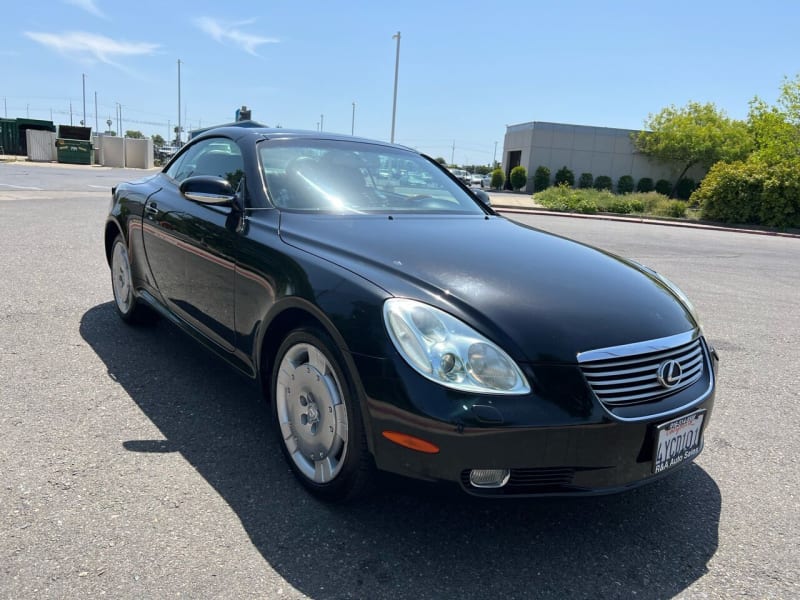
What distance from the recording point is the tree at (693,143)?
132 ft

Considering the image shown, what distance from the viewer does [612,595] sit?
2123mm

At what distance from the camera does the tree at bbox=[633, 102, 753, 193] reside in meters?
40.4

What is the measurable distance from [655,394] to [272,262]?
5.40ft

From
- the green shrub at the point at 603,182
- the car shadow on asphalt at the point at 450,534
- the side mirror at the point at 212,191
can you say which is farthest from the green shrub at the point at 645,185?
the side mirror at the point at 212,191

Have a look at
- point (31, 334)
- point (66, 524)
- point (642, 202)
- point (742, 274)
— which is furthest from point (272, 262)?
point (642, 202)

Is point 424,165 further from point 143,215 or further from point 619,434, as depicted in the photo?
point 619,434

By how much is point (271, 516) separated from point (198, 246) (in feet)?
5.24

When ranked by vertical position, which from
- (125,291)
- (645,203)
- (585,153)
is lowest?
(125,291)

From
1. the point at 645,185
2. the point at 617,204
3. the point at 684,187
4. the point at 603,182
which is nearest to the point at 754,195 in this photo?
the point at 617,204

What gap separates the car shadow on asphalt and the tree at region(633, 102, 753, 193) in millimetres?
42587

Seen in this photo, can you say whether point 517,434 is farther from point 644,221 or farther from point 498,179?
point 498,179

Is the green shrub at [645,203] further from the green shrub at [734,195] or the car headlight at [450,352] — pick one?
the car headlight at [450,352]

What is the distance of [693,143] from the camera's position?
133 ft

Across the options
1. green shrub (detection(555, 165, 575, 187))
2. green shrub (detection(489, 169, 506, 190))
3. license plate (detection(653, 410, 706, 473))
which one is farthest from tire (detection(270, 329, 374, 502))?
green shrub (detection(489, 169, 506, 190))
